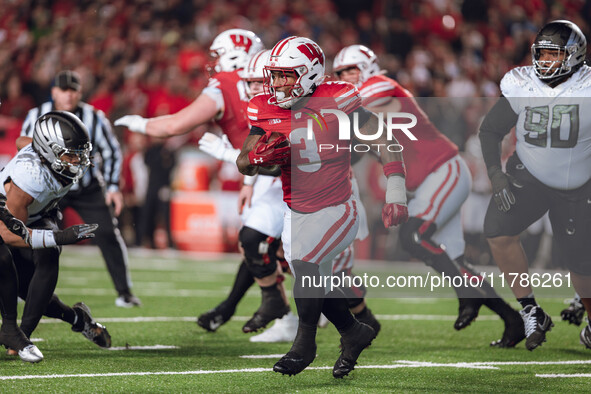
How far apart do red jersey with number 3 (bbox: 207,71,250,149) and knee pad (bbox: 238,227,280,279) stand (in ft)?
2.24

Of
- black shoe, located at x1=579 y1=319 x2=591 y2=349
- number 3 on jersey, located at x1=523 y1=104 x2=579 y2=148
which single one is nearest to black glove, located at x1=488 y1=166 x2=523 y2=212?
number 3 on jersey, located at x1=523 y1=104 x2=579 y2=148

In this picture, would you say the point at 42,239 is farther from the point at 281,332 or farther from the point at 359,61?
the point at 359,61

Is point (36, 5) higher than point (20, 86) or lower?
higher

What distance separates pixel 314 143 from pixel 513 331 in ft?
6.61

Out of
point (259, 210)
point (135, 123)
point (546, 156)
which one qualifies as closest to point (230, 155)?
point (259, 210)

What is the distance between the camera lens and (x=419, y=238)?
582 centimetres

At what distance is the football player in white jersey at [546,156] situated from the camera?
4922mm

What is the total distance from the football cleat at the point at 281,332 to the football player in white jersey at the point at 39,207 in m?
1.49

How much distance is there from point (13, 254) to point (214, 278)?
4.76 meters

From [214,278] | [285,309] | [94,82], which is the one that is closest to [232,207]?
[214,278]

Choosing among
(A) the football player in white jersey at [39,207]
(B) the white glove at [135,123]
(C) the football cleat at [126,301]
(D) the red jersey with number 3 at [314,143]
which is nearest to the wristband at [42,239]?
(A) the football player in white jersey at [39,207]

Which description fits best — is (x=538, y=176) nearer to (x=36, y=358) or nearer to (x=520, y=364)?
(x=520, y=364)

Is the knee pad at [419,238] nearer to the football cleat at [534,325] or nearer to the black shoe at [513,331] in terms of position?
the black shoe at [513,331]

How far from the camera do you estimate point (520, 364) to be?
4957mm
